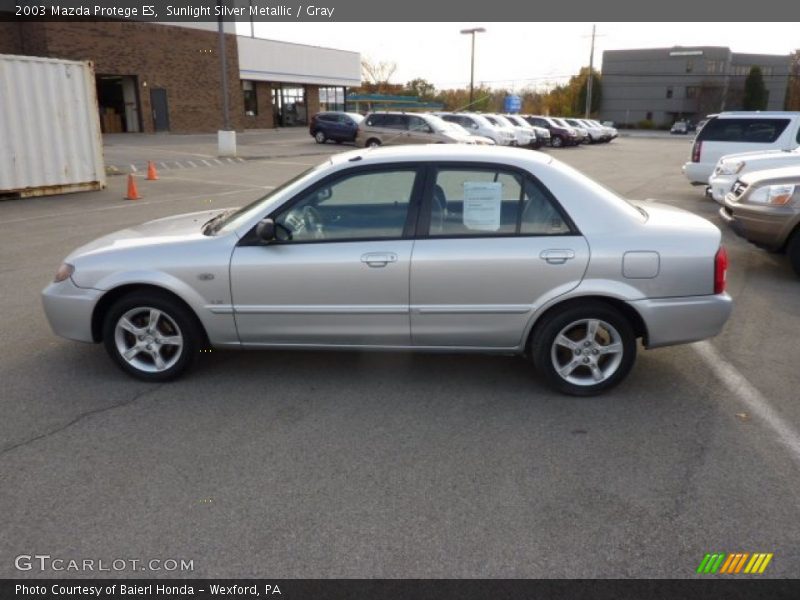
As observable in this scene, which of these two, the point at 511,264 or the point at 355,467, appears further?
the point at 511,264

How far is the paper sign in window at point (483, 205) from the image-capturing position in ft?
14.1

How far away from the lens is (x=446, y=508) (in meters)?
3.16

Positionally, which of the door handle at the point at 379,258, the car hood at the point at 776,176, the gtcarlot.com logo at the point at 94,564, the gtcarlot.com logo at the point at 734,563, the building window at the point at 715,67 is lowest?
the gtcarlot.com logo at the point at 94,564

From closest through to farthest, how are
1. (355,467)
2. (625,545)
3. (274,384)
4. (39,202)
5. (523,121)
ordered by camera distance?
1. (625,545)
2. (355,467)
3. (274,384)
4. (39,202)
5. (523,121)

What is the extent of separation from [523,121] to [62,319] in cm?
3322

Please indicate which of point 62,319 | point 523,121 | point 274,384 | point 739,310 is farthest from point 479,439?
point 523,121

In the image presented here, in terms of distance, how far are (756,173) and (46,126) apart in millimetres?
12872

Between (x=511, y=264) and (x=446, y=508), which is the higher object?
(x=511, y=264)

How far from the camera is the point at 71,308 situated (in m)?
4.56

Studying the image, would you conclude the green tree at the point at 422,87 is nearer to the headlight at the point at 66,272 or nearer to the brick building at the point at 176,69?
the brick building at the point at 176,69

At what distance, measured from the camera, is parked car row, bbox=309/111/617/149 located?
2277 centimetres

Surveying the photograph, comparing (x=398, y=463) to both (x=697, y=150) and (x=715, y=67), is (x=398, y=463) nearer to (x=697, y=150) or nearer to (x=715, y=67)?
(x=697, y=150)

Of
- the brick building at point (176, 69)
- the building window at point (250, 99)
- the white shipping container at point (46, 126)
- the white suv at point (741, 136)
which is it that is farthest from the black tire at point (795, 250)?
the building window at point (250, 99)
